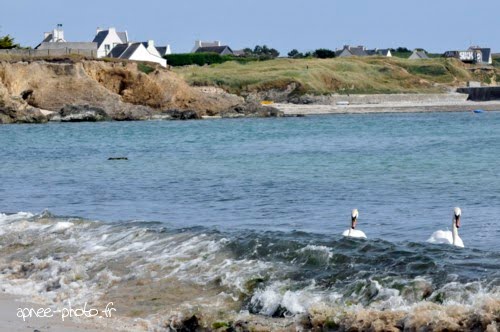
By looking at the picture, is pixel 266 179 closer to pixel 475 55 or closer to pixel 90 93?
pixel 90 93

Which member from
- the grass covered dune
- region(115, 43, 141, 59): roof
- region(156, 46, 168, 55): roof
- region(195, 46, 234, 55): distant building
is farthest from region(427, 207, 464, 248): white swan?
region(195, 46, 234, 55): distant building

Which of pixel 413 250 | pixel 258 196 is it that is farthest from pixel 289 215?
pixel 413 250

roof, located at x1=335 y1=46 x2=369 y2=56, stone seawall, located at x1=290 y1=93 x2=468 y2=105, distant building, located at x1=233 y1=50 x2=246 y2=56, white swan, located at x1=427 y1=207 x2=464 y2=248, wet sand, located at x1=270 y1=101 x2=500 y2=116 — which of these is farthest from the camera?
roof, located at x1=335 y1=46 x2=369 y2=56

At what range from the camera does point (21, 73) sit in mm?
56656

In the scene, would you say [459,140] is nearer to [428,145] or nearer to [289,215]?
[428,145]

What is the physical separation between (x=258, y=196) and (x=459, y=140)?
2145 centimetres

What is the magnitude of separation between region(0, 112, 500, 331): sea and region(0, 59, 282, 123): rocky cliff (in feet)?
79.2

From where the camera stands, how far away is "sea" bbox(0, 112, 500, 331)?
28.1ft

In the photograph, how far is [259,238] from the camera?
38.7 feet

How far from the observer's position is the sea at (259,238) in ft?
28.1

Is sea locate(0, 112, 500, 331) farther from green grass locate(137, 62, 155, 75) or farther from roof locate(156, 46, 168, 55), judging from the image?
roof locate(156, 46, 168, 55)

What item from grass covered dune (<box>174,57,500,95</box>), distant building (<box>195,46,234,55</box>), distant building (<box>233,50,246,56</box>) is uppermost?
distant building (<box>195,46,234,55</box>)

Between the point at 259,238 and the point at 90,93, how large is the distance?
46.7 meters

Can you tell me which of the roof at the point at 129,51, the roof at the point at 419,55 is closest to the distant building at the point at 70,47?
the roof at the point at 129,51
